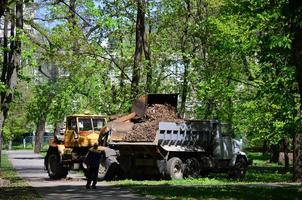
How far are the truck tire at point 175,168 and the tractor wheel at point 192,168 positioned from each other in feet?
1.49

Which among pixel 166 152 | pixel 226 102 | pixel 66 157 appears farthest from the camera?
pixel 226 102

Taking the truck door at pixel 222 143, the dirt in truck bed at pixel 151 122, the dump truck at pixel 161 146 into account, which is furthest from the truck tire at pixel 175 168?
the truck door at pixel 222 143

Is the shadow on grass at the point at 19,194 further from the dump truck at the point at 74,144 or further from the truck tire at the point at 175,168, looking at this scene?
the truck tire at the point at 175,168

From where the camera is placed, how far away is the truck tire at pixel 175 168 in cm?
2528

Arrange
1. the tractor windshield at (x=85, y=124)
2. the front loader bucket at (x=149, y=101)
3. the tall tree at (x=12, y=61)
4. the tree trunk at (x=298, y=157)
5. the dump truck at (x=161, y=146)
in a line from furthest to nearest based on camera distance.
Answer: the tractor windshield at (x=85, y=124), the front loader bucket at (x=149, y=101), the tree trunk at (x=298, y=157), the tall tree at (x=12, y=61), the dump truck at (x=161, y=146)

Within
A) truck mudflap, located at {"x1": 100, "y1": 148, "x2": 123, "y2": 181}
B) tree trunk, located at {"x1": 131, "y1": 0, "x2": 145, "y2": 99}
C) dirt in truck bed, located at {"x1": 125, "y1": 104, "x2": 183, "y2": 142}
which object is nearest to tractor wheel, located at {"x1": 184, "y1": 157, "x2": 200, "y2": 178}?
dirt in truck bed, located at {"x1": 125, "y1": 104, "x2": 183, "y2": 142}

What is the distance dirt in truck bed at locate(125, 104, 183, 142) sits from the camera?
2530 centimetres

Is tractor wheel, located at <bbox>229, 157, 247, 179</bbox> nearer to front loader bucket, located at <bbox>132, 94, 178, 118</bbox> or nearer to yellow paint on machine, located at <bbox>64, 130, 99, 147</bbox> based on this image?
front loader bucket, located at <bbox>132, 94, 178, 118</bbox>

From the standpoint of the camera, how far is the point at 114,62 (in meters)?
37.8

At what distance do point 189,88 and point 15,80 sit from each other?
602 inches

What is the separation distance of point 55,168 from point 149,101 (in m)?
5.64

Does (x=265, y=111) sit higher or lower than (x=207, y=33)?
lower

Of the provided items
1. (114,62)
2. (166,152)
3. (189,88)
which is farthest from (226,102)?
(166,152)

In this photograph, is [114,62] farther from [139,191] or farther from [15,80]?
[139,191]
